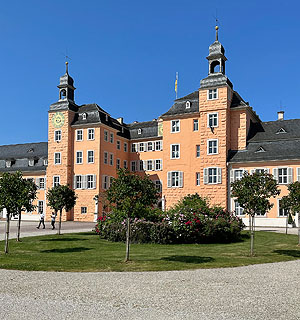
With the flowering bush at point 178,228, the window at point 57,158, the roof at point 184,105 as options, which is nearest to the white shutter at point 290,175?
the roof at point 184,105

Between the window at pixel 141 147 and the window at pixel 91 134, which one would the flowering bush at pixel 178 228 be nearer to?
the window at pixel 91 134

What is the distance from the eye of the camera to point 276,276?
11.3 m

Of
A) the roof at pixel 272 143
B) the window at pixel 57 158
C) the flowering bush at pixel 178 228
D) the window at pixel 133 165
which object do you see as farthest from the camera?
the window at pixel 133 165

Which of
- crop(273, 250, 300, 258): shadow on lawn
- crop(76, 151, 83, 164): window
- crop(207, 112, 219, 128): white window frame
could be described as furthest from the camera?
crop(76, 151, 83, 164): window

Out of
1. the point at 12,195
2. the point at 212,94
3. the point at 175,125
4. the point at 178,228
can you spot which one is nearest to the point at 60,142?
the point at 175,125

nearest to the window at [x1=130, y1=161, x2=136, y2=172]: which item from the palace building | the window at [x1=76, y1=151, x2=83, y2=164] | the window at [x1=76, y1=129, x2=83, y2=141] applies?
the palace building

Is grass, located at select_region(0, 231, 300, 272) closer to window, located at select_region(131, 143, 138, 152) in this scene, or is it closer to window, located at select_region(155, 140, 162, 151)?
window, located at select_region(155, 140, 162, 151)

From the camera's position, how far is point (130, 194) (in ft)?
47.4

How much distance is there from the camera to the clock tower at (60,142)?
46.8 m

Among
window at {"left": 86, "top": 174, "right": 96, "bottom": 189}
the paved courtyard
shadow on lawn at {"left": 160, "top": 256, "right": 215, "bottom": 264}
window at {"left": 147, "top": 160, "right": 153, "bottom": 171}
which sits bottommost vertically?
shadow on lawn at {"left": 160, "top": 256, "right": 215, "bottom": 264}

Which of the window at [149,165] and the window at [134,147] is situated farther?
the window at [134,147]

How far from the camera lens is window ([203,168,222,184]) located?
3888 centimetres

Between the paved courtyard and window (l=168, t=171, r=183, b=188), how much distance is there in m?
29.5

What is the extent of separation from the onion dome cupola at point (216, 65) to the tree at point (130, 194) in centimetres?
2733
